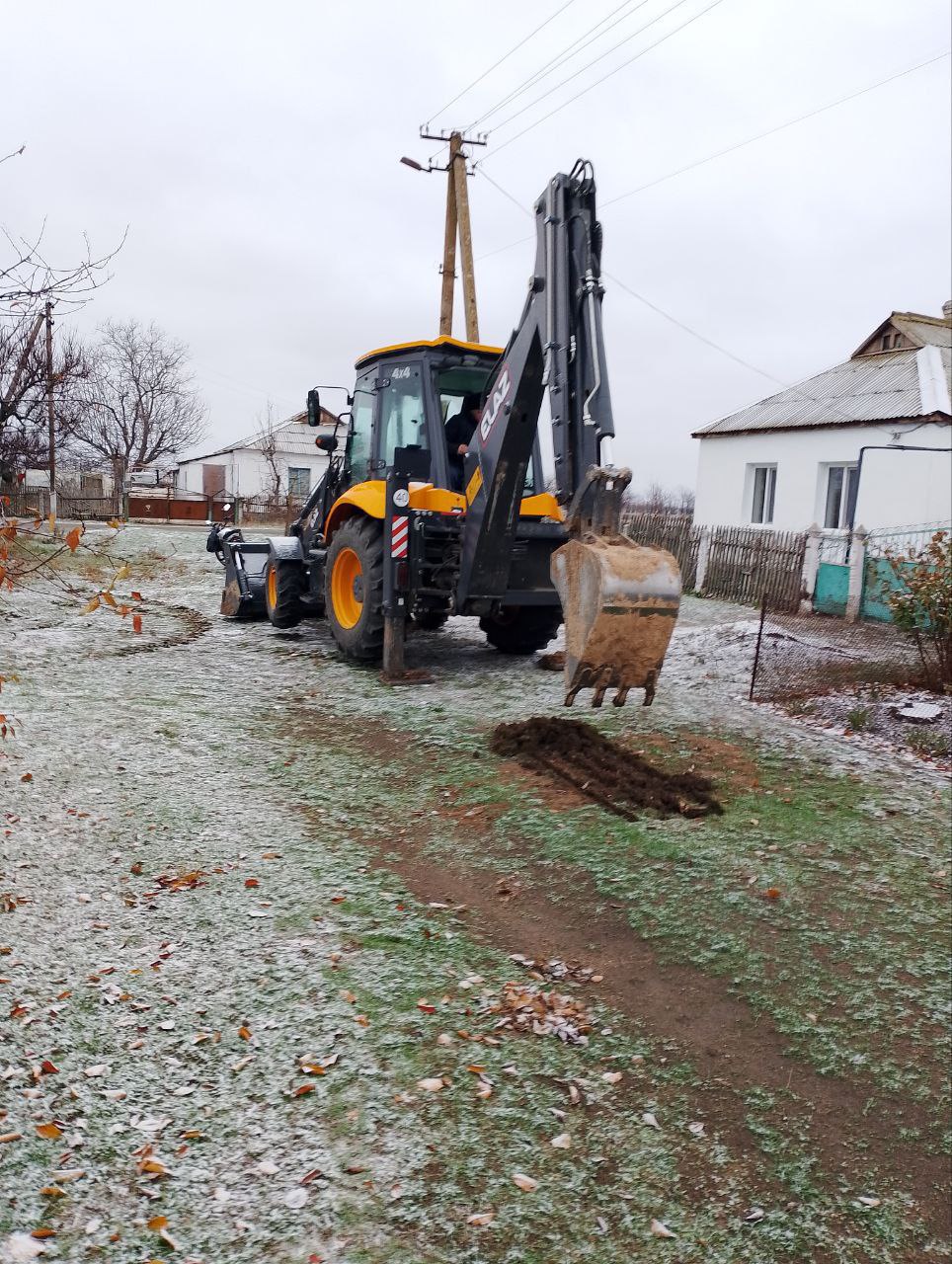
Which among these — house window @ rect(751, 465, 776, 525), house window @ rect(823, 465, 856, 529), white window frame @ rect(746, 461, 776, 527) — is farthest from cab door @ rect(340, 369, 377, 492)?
house window @ rect(751, 465, 776, 525)

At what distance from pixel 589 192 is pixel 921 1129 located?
5.52 metres

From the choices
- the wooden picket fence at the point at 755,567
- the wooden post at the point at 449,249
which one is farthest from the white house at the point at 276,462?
the wooden picket fence at the point at 755,567

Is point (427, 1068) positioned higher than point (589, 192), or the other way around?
point (589, 192)

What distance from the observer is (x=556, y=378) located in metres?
6.12

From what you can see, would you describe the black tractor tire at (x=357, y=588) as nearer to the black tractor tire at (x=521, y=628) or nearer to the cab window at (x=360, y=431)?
the cab window at (x=360, y=431)

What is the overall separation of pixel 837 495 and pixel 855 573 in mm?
4826

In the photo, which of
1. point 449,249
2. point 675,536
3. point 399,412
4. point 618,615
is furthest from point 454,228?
point 618,615

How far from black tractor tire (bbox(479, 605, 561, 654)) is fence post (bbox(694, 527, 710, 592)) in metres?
7.69

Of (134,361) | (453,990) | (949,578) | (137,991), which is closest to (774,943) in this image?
(453,990)

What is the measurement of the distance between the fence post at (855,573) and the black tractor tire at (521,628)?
580 cm

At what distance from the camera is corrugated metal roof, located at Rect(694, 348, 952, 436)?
16.7m

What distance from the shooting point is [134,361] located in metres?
51.7

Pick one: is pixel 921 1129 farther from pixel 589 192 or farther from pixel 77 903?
pixel 589 192

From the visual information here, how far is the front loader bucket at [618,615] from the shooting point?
4789 mm
